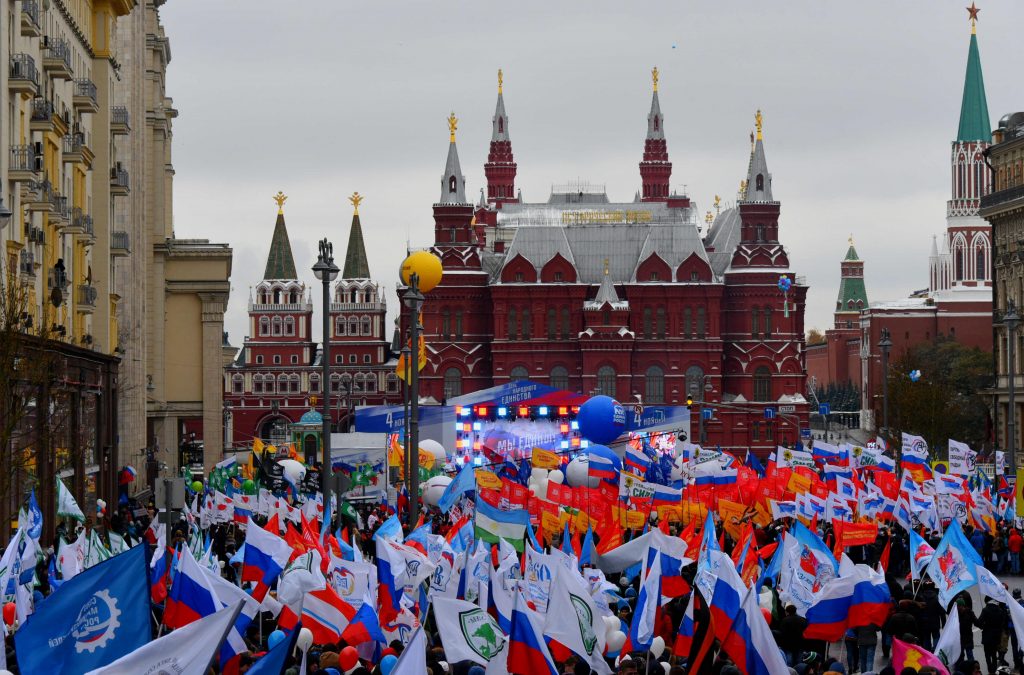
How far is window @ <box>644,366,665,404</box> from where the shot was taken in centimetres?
10825

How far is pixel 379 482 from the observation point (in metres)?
52.0

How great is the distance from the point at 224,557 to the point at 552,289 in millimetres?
81496

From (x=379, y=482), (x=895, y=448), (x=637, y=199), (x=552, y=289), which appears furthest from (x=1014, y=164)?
(x=637, y=199)

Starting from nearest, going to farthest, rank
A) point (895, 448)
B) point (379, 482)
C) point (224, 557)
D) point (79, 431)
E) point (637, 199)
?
point (224, 557), point (79, 431), point (379, 482), point (895, 448), point (637, 199)

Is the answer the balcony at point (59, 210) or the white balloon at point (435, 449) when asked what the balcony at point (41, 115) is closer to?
the balcony at point (59, 210)

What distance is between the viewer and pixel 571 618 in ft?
53.5

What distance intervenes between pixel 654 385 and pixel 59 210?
7318 centimetres

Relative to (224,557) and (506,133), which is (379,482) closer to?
(224,557)

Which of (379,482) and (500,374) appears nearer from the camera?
(379,482)

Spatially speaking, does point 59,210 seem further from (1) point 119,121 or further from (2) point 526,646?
(2) point 526,646

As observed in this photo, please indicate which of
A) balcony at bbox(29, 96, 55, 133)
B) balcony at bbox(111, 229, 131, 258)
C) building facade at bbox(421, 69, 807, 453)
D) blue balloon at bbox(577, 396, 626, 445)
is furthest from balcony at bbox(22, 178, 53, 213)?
building facade at bbox(421, 69, 807, 453)

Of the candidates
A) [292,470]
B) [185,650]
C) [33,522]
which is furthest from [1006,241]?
[185,650]

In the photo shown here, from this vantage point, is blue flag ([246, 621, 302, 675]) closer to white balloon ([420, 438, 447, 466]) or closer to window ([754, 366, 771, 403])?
white balloon ([420, 438, 447, 466])

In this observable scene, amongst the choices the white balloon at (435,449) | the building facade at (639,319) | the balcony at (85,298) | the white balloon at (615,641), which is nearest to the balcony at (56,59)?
the balcony at (85,298)
